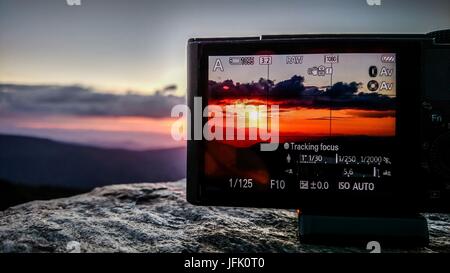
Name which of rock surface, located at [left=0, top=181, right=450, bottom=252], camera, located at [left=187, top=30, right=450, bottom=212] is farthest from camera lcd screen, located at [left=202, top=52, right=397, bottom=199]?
rock surface, located at [left=0, top=181, right=450, bottom=252]

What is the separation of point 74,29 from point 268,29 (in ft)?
1.87

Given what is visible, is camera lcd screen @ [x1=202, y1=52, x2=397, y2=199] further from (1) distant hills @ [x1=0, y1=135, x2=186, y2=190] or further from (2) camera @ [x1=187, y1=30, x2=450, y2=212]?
(1) distant hills @ [x1=0, y1=135, x2=186, y2=190]

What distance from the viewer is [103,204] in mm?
1495

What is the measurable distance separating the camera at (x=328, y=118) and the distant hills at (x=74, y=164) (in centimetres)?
→ 23

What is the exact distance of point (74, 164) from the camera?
1.44 metres

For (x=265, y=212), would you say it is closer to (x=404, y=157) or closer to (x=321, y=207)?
(x=321, y=207)

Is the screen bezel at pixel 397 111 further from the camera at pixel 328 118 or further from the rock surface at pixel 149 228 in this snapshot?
the rock surface at pixel 149 228

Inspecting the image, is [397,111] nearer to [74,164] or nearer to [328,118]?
[328,118]

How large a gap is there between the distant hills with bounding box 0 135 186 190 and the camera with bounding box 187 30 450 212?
0.23 metres

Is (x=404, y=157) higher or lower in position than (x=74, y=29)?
lower

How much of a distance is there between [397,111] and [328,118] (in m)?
0.18

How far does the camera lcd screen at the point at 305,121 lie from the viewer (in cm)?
114

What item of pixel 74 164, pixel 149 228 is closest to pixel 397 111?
pixel 149 228
